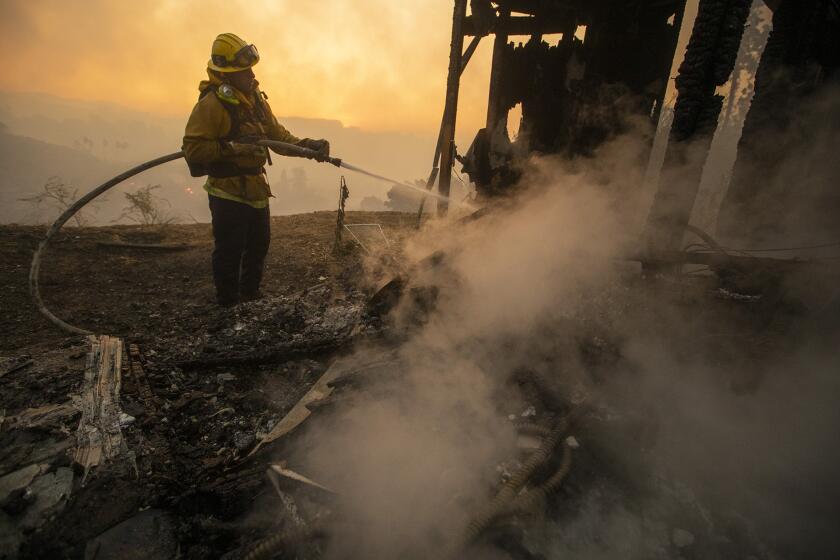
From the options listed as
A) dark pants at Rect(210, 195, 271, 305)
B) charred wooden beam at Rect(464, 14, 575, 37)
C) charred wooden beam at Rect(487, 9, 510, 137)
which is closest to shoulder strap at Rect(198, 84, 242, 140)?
dark pants at Rect(210, 195, 271, 305)

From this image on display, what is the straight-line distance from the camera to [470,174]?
559 cm

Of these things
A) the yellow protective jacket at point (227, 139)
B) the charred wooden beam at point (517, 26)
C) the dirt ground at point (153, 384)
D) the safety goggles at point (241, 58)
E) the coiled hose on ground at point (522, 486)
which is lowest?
the coiled hose on ground at point (522, 486)

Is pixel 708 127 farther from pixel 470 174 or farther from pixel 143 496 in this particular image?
pixel 143 496

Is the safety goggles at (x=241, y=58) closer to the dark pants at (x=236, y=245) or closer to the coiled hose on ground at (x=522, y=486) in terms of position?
the dark pants at (x=236, y=245)

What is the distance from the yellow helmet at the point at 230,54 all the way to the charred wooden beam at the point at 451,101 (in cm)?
271

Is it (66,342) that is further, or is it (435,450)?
(66,342)

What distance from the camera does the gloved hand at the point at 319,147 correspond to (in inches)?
180

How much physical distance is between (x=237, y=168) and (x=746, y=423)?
5.33 metres

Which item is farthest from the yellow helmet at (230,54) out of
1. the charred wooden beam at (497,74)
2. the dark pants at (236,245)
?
the charred wooden beam at (497,74)

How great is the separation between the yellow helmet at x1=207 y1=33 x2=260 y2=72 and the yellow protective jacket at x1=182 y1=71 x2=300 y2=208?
0.15m

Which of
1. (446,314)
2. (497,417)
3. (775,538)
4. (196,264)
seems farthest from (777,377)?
(196,264)

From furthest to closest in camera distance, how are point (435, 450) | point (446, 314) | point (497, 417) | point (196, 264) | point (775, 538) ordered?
point (196, 264) < point (446, 314) < point (497, 417) < point (435, 450) < point (775, 538)

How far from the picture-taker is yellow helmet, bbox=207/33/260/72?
12.6ft

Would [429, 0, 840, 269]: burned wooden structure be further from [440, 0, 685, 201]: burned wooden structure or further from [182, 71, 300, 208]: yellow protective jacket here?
[182, 71, 300, 208]: yellow protective jacket
